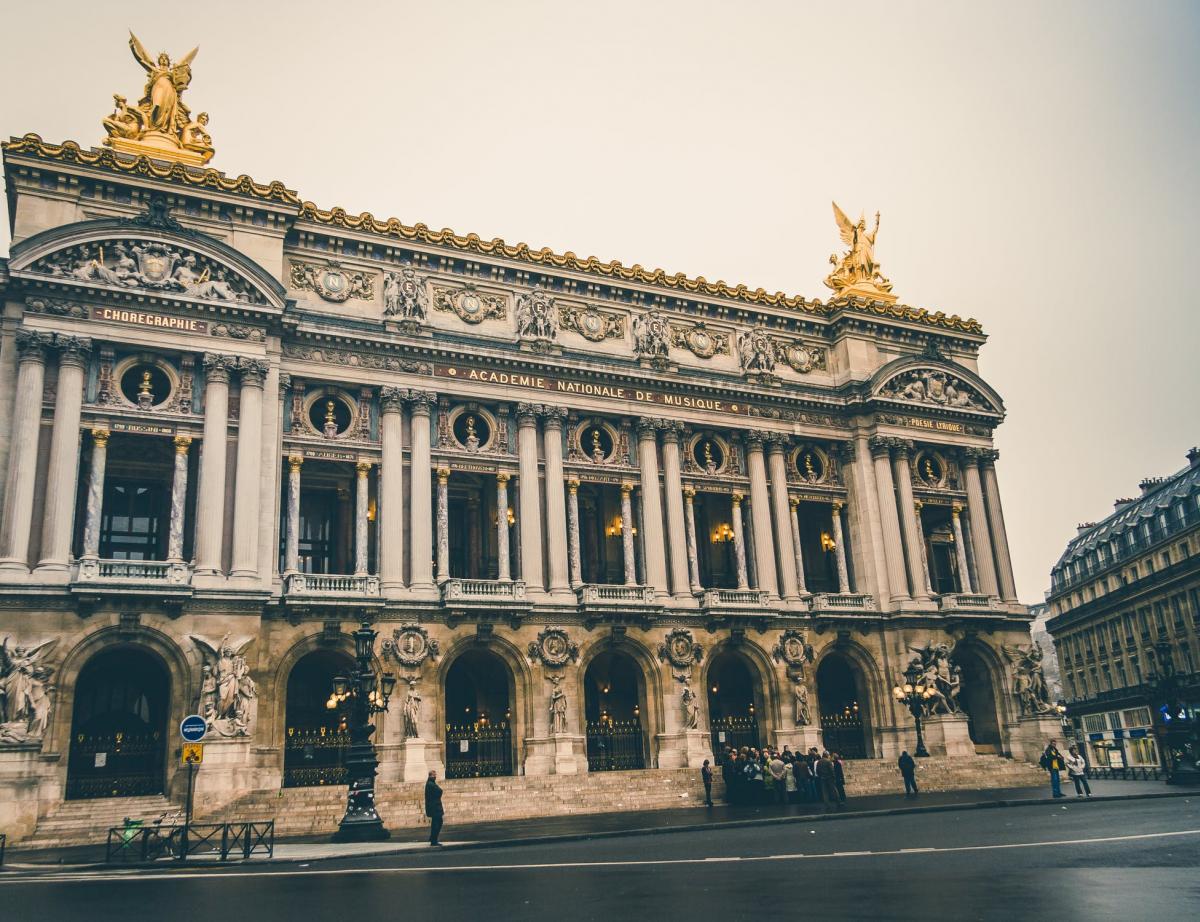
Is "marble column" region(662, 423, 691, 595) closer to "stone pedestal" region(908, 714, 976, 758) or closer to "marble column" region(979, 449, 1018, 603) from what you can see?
"stone pedestal" region(908, 714, 976, 758)

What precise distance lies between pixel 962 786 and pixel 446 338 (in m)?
27.5

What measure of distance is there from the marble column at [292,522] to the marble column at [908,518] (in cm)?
2799

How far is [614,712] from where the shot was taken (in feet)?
151

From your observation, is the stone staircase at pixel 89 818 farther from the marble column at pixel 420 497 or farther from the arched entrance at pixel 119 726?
the marble column at pixel 420 497

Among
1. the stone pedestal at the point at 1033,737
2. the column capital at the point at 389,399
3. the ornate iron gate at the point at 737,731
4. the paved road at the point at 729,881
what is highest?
the column capital at the point at 389,399

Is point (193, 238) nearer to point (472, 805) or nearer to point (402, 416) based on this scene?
point (402, 416)

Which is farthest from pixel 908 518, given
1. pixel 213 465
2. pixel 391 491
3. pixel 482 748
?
pixel 213 465

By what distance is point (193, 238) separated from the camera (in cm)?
3928

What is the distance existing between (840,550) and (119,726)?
3175 cm

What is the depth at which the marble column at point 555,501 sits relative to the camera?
43781 millimetres

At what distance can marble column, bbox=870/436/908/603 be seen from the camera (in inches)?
1993

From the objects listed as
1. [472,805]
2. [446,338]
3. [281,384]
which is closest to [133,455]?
[281,384]

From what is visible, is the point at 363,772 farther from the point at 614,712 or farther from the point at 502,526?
the point at 614,712

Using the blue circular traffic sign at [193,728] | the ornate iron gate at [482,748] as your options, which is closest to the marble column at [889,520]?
the ornate iron gate at [482,748]
